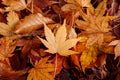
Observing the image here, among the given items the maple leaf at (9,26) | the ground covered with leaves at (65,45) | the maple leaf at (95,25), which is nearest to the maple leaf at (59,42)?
the ground covered with leaves at (65,45)

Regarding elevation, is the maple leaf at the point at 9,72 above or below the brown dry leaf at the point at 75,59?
below

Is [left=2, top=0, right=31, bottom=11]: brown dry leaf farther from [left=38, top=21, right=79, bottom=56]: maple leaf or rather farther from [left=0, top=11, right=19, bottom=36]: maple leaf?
[left=38, top=21, right=79, bottom=56]: maple leaf

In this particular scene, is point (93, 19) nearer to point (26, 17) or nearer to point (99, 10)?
point (99, 10)

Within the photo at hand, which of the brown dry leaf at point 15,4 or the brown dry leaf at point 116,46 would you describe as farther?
the brown dry leaf at point 15,4

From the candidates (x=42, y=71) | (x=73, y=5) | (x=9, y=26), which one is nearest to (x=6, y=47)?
(x=9, y=26)

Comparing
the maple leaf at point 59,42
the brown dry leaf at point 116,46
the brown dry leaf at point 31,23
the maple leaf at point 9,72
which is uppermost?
the brown dry leaf at point 31,23

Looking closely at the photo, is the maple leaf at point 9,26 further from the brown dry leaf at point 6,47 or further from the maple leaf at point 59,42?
the maple leaf at point 59,42

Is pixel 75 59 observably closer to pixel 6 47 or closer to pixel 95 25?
pixel 95 25
